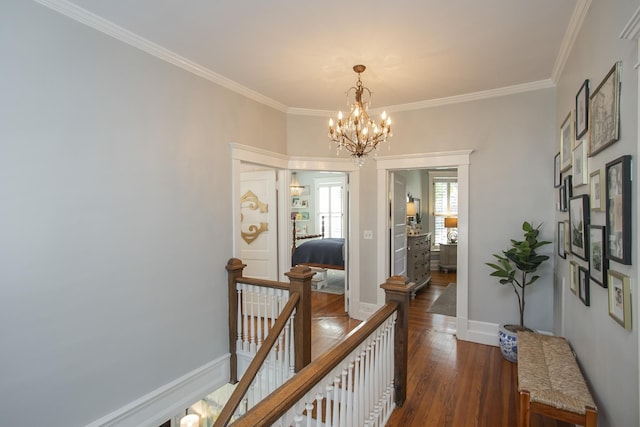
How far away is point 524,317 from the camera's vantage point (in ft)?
11.6

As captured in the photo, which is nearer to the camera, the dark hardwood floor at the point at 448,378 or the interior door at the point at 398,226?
the dark hardwood floor at the point at 448,378

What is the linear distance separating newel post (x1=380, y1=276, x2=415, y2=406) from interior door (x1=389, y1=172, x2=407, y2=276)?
7.08ft

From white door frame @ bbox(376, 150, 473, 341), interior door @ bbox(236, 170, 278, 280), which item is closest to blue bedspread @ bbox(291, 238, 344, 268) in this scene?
interior door @ bbox(236, 170, 278, 280)

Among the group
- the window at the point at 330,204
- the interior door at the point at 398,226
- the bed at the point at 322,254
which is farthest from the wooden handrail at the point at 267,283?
the window at the point at 330,204

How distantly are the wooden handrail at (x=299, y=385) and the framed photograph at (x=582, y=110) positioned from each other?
1877 mm

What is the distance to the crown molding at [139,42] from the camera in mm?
2104

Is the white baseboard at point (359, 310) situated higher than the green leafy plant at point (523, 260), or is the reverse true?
the green leafy plant at point (523, 260)

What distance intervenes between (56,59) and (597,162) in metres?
3.36

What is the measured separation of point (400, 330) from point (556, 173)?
227cm

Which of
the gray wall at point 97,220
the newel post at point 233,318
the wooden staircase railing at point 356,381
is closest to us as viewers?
the wooden staircase railing at point 356,381

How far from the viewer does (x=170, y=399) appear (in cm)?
275

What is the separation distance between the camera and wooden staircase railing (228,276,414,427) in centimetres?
117

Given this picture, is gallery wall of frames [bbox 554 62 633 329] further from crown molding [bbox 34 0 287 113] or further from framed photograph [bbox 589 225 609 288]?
crown molding [bbox 34 0 287 113]

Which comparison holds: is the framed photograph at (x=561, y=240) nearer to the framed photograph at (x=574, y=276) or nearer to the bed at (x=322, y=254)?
the framed photograph at (x=574, y=276)
